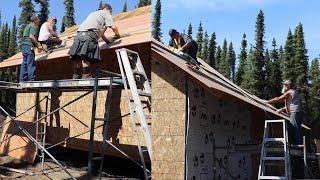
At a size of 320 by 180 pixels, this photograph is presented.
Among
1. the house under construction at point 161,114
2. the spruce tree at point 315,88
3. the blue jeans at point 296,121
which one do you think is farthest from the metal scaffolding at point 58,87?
the spruce tree at point 315,88

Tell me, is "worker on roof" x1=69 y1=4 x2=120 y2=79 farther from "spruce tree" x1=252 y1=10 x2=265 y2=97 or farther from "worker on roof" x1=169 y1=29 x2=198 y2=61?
"spruce tree" x1=252 y1=10 x2=265 y2=97

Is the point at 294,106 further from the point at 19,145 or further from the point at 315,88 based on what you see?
the point at 315,88

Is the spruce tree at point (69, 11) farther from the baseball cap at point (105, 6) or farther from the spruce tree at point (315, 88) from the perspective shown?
the spruce tree at point (315, 88)

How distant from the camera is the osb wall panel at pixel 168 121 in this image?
6.11m

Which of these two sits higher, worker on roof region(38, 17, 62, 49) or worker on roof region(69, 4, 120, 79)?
worker on roof region(38, 17, 62, 49)

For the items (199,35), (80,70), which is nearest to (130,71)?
(80,70)

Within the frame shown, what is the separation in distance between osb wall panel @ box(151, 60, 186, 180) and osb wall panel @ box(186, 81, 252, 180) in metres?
0.17

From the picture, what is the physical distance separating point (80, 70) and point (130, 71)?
1.75m

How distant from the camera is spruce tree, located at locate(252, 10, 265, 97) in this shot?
187 ft

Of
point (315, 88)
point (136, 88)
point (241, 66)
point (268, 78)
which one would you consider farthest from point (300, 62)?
point (136, 88)

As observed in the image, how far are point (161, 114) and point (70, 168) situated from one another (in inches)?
137

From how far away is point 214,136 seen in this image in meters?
7.50

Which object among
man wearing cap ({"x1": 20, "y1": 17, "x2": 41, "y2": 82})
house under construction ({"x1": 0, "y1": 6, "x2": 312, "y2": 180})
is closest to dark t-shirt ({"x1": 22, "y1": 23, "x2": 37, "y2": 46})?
man wearing cap ({"x1": 20, "y1": 17, "x2": 41, "y2": 82})

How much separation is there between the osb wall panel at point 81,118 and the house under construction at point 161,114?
0.02 meters
